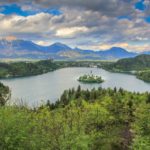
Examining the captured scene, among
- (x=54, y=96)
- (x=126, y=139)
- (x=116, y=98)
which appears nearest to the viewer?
(x=126, y=139)

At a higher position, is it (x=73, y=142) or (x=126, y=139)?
(x=73, y=142)

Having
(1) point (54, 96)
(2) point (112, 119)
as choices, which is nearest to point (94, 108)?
(2) point (112, 119)

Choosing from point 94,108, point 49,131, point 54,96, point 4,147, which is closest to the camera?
point 4,147

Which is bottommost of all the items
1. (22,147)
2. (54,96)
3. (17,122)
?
(54,96)

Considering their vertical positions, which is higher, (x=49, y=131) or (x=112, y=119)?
(x=49, y=131)

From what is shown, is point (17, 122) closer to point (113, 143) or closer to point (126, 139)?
point (113, 143)

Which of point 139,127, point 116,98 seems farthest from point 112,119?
point 139,127

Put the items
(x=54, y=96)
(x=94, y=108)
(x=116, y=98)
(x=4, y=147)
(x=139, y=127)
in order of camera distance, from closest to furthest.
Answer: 1. (x=4, y=147)
2. (x=139, y=127)
3. (x=94, y=108)
4. (x=116, y=98)
5. (x=54, y=96)

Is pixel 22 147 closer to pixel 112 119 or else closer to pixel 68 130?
pixel 68 130

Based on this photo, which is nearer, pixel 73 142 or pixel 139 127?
pixel 73 142
